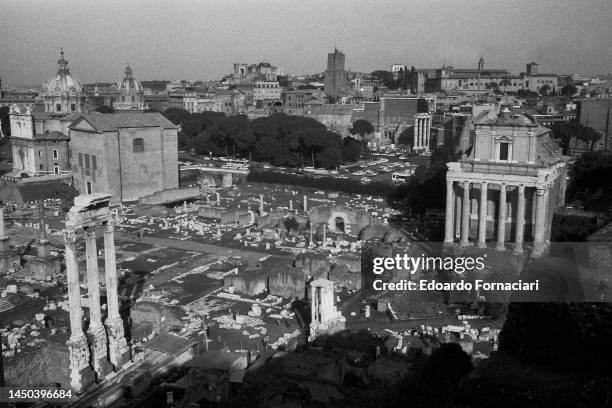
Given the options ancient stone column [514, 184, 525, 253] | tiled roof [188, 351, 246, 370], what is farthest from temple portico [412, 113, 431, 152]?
tiled roof [188, 351, 246, 370]

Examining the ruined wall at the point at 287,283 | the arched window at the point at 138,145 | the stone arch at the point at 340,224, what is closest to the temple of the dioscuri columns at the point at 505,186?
the ruined wall at the point at 287,283

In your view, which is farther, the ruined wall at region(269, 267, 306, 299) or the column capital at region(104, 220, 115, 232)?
the ruined wall at region(269, 267, 306, 299)

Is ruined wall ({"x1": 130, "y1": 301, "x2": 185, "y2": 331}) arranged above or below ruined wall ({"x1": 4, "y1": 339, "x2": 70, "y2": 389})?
above

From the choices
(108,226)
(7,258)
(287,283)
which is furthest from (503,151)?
(7,258)

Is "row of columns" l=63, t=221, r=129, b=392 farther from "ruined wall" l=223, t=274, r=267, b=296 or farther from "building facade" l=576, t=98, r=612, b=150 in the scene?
"building facade" l=576, t=98, r=612, b=150

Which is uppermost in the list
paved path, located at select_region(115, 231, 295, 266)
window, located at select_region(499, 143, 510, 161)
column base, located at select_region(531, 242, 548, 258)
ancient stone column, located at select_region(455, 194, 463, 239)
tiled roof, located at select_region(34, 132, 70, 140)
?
window, located at select_region(499, 143, 510, 161)

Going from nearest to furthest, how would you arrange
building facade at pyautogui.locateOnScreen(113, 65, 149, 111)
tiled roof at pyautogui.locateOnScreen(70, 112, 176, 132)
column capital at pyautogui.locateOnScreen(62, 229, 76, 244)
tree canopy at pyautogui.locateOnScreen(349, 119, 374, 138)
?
column capital at pyautogui.locateOnScreen(62, 229, 76, 244) < tiled roof at pyautogui.locateOnScreen(70, 112, 176, 132) < building facade at pyautogui.locateOnScreen(113, 65, 149, 111) < tree canopy at pyautogui.locateOnScreen(349, 119, 374, 138)
